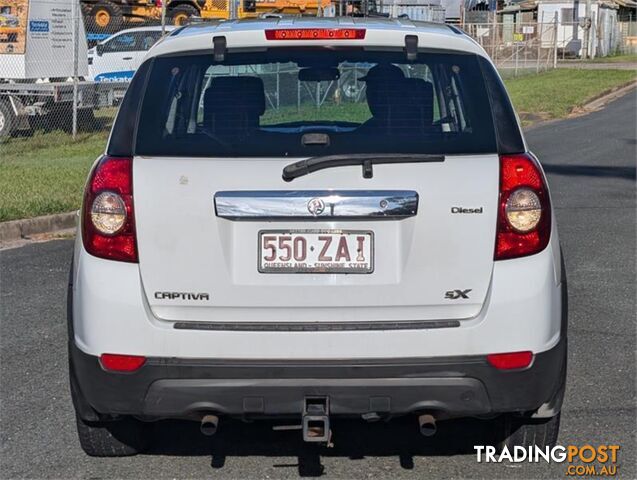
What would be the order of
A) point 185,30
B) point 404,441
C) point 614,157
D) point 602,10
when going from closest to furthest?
point 185,30, point 404,441, point 614,157, point 602,10

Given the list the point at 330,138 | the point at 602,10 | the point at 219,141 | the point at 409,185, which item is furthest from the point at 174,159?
the point at 602,10

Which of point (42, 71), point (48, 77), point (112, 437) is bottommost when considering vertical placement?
point (48, 77)

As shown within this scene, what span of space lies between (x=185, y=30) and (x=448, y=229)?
1386mm

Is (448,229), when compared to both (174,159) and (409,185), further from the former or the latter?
(174,159)

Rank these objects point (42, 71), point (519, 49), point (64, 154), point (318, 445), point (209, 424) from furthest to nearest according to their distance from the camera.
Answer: point (519, 49), point (42, 71), point (64, 154), point (318, 445), point (209, 424)

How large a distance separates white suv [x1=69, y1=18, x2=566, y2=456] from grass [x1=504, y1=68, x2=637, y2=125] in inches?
774

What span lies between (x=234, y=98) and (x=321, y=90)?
0.51 m

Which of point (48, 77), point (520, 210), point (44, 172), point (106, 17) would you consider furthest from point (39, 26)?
point (520, 210)

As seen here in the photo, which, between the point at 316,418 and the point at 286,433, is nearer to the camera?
the point at 316,418

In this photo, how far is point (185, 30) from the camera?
15.0 feet

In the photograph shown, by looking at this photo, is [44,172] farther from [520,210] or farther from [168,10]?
[168,10]

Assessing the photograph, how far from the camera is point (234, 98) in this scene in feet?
14.3

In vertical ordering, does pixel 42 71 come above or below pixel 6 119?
above

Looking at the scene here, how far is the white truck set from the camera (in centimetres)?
1975
